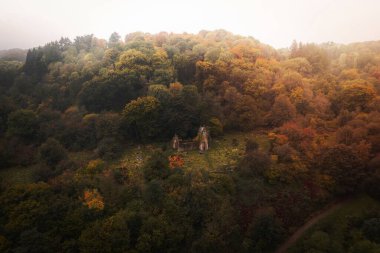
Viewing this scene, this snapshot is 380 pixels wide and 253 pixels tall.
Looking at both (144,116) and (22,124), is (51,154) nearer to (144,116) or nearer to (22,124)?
(22,124)

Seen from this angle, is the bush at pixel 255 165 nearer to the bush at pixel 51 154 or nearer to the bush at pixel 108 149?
the bush at pixel 108 149

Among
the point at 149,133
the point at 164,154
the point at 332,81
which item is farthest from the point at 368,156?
the point at 149,133

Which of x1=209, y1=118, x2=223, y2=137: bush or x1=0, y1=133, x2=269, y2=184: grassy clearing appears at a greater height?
x1=209, y1=118, x2=223, y2=137: bush

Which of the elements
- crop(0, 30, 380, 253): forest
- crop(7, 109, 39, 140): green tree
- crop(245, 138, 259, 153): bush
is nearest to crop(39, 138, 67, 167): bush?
crop(0, 30, 380, 253): forest

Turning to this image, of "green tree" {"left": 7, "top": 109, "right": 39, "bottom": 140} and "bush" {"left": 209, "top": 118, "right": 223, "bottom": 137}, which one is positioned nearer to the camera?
"bush" {"left": 209, "top": 118, "right": 223, "bottom": 137}

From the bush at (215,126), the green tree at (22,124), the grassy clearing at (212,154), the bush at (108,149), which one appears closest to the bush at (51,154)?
the bush at (108,149)

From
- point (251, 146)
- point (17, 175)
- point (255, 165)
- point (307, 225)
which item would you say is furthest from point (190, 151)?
point (17, 175)

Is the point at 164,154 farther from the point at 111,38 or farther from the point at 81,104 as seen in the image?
the point at 111,38

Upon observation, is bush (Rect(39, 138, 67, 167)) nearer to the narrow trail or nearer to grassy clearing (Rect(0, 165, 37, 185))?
grassy clearing (Rect(0, 165, 37, 185))
